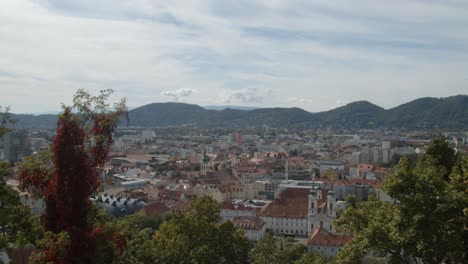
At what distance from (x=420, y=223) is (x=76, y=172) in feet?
18.6

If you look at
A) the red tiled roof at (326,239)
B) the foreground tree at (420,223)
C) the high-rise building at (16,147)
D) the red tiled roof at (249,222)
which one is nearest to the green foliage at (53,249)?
the foreground tree at (420,223)

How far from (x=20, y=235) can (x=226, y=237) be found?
11734mm

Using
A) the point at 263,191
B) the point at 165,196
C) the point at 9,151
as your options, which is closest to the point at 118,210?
the point at 165,196

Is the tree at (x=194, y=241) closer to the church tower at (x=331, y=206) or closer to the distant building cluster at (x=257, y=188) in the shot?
the distant building cluster at (x=257, y=188)

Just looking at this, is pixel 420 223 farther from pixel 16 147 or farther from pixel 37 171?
pixel 16 147

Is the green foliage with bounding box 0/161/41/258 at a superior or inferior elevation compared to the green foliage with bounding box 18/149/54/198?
inferior

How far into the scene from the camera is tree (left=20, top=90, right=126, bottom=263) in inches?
326

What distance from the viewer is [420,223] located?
9.42 metres

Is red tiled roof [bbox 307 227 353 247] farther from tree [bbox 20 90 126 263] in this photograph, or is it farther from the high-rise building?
the high-rise building

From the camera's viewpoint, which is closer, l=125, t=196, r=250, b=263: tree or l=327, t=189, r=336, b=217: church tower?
l=125, t=196, r=250, b=263: tree

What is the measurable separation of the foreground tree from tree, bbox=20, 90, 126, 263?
4730 millimetres

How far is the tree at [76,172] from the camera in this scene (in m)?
8.29

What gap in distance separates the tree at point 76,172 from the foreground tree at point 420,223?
4730mm

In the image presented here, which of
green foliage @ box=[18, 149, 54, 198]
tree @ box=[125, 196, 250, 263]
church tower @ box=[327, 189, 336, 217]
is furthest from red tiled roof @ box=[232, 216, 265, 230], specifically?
green foliage @ box=[18, 149, 54, 198]
